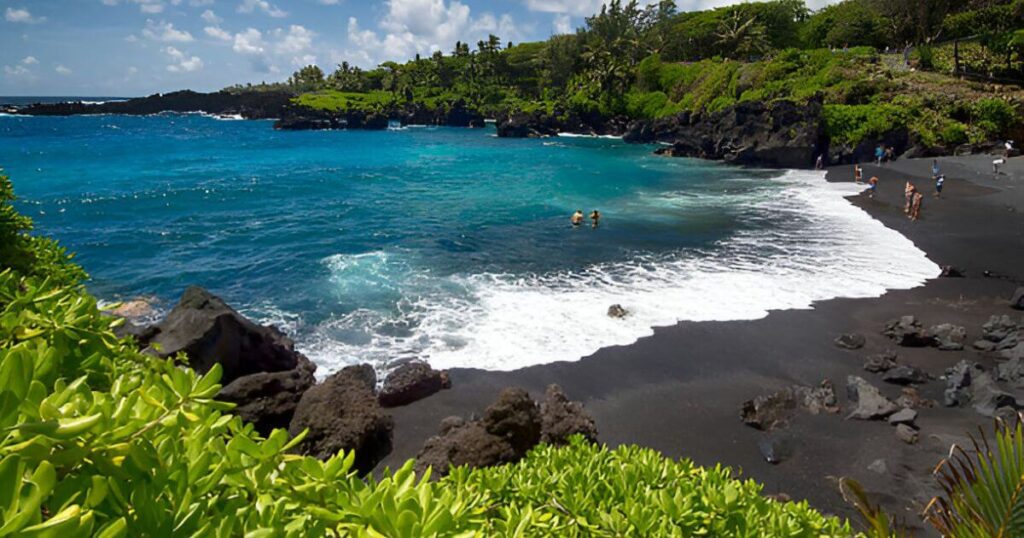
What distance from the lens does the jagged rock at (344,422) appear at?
35.1ft

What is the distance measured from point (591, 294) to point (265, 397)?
1134 centimetres

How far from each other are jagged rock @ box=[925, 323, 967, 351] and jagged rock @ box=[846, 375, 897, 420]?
3766 mm

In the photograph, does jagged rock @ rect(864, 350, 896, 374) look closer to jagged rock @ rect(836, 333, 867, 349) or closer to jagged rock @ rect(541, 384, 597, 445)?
jagged rock @ rect(836, 333, 867, 349)

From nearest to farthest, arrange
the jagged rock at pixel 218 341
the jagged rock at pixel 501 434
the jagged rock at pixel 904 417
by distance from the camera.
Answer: the jagged rock at pixel 501 434
the jagged rock at pixel 904 417
the jagged rock at pixel 218 341

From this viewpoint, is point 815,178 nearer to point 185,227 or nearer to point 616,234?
point 616,234

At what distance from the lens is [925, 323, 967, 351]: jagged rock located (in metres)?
14.3

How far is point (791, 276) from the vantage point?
66.9 feet

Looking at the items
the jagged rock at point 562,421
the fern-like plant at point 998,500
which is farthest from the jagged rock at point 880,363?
the fern-like plant at point 998,500

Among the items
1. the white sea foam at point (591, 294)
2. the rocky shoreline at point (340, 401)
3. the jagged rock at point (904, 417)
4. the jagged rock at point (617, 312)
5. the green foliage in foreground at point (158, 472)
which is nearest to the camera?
the green foliage in foreground at point (158, 472)

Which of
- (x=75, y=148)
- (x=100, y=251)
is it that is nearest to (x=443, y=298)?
(x=100, y=251)

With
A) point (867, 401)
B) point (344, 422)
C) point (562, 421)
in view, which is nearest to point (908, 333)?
point (867, 401)

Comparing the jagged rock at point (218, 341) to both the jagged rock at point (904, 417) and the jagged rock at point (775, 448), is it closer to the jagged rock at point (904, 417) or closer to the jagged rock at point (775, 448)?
the jagged rock at point (775, 448)

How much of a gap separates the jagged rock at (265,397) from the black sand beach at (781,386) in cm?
249

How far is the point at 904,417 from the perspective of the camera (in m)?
11.1
